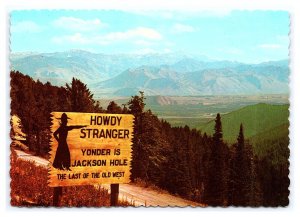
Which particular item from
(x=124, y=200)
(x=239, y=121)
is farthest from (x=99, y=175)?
(x=239, y=121)

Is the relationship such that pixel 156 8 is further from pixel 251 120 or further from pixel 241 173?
pixel 241 173

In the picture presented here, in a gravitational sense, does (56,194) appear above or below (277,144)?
below

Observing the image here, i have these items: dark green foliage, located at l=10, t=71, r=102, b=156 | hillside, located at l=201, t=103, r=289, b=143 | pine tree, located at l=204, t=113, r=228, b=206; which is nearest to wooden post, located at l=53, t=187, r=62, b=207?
dark green foliage, located at l=10, t=71, r=102, b=156

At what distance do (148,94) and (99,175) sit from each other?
6.83ft

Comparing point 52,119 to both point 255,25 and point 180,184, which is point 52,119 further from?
point 255,25

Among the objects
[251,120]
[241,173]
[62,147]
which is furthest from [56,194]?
[251,120]

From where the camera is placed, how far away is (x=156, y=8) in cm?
1144

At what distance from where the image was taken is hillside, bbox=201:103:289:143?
38.3 ft

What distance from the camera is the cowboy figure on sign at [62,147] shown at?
10.9 metres

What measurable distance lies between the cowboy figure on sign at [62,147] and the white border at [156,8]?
94cm

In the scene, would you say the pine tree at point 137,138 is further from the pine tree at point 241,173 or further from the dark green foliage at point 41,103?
the pine tree at point 241,173

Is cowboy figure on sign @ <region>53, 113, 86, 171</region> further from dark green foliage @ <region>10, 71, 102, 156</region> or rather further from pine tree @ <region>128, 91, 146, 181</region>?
pine tree @ <region>128, 91, 146, 181</region>

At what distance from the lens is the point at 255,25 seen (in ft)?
39.7

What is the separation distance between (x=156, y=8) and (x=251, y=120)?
3134mm
